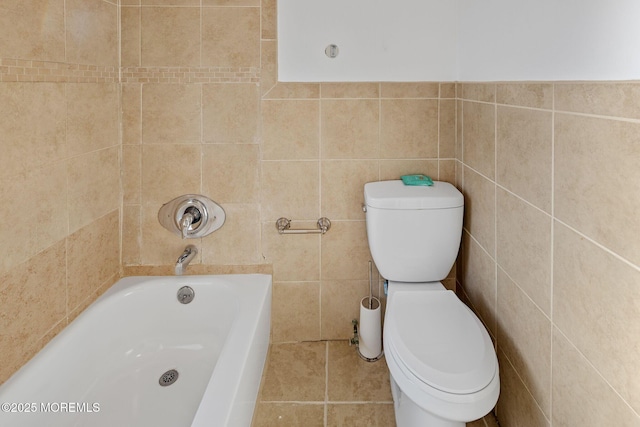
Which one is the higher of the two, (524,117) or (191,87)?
(191,87)

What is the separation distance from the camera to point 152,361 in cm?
203

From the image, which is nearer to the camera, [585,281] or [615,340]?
[615,340]

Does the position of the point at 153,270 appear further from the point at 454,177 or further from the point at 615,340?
the point at 615,340

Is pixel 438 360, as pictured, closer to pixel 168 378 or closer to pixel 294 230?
pixel 294 230

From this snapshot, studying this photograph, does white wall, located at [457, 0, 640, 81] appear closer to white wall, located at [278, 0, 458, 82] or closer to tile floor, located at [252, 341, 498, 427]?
white wall, located at [278, 0, 458, 82]

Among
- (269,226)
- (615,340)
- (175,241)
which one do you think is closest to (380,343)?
(269,226)

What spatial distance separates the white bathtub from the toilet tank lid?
677 millimetres

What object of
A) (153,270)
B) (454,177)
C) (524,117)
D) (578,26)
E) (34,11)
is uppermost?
(34,11)

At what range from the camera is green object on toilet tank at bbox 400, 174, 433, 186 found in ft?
6.72

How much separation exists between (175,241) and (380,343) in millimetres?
1128

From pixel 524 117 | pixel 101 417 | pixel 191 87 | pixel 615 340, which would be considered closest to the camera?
pixel 615 340

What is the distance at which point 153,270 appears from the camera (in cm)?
222

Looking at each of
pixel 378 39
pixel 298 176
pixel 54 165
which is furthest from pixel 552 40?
pixel 54 165

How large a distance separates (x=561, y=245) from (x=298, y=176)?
124cm
